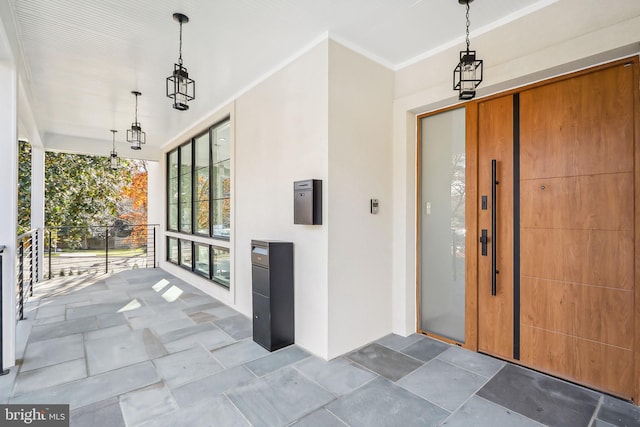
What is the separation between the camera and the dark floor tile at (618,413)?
194 centimetres

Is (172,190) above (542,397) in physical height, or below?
above

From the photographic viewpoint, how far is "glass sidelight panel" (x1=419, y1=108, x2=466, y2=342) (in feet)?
9.99

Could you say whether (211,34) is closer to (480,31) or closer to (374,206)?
(374,206)

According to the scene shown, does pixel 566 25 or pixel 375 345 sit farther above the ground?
pixel 566 25

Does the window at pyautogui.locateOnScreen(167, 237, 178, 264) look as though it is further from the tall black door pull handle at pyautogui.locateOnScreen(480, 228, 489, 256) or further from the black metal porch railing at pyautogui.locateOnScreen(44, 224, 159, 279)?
the tall black door pull handle at pyautogui.locateOnScreen(480, 228, 489, 256)

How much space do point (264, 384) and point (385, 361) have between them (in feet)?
3.47

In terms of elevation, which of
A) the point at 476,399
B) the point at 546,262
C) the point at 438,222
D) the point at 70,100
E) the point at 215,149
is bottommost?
the point at 476,399

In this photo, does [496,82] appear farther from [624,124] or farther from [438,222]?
[438,222]

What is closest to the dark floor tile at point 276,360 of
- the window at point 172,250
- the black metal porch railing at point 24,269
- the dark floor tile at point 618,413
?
the dark floor tile at point 618,413

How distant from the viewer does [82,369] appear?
2613 millimetres

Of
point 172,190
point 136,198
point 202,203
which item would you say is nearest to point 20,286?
point 202,203

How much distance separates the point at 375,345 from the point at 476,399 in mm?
1035

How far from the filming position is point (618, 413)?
2021 millimetres

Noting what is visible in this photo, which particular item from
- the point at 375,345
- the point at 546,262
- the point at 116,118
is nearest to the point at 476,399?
the point at 375,345
